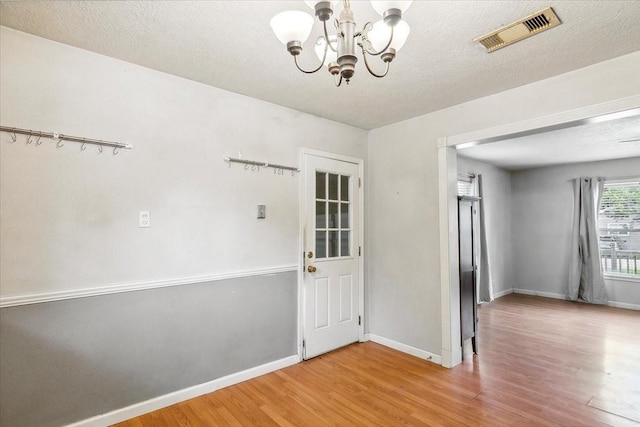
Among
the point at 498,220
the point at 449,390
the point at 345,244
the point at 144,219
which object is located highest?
the point at 498,220

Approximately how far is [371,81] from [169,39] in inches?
57.4

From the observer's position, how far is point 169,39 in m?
2.01

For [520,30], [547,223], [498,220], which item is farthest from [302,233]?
[547,223]

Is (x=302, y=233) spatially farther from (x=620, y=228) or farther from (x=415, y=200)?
(x=620, y=228)

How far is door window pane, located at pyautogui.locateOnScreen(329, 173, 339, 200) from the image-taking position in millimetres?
3525

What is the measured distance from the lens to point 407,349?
3428 mm

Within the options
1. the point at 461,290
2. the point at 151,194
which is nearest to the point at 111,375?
the point at 151,194

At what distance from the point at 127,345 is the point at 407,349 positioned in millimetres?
2622

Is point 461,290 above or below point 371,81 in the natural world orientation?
below

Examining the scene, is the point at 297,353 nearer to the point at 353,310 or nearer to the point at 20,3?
the point at 353,310

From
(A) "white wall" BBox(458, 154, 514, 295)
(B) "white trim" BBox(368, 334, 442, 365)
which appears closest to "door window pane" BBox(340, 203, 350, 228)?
(B) "white trim" BBox(368, 334, 442, 365)

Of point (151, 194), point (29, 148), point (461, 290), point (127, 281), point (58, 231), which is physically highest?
point (29, 148)

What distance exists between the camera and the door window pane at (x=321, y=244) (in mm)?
3389

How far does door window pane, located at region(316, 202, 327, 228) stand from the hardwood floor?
137 cm
